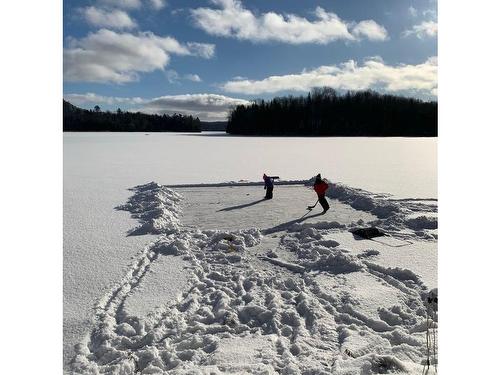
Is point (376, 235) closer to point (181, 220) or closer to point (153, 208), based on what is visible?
point (181, 220)

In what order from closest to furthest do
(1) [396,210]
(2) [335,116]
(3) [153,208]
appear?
(1) [396,210], (3) [153,208], (2) [335,116]

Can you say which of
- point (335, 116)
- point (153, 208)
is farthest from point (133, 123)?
point (153, 208)

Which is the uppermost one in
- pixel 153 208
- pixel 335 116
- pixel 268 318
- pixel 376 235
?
pixel 335 116

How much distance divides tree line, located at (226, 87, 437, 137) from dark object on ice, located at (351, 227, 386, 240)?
184 feet

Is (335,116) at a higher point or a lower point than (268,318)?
higher

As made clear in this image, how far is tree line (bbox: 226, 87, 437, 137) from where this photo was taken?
2291 inches

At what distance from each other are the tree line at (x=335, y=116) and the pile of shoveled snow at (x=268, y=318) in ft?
190

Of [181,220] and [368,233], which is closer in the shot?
[368,233]

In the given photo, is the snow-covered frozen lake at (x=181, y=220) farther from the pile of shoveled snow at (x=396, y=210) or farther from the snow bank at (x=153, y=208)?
the pile of shoveled snow at (x=396, y=210)

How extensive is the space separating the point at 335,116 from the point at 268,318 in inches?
2438

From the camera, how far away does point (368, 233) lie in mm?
6480

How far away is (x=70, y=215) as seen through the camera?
26.2 ft

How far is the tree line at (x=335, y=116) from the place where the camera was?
58.2 meters
